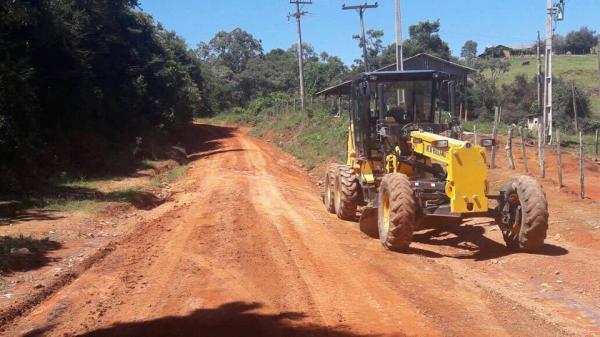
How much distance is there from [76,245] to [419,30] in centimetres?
5435

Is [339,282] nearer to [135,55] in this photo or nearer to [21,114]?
[21,114]

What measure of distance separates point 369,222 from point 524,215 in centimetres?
307

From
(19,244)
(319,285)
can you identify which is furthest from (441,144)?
(19,244)

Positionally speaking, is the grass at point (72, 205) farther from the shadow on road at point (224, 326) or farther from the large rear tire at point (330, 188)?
the shadow on road at point (224, 326)

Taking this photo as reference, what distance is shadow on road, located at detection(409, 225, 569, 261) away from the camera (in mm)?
9500

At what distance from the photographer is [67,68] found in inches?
865

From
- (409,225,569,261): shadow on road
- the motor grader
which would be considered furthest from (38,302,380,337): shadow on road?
(409,225,569,261): shadow on road

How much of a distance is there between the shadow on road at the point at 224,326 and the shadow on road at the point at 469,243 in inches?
160

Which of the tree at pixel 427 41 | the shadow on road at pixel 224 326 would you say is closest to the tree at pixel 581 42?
the tree at pixel 427 41

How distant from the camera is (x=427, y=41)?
195 feet

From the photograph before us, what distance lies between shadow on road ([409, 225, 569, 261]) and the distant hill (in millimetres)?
39082

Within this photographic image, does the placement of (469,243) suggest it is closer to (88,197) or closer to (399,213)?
(399,213)

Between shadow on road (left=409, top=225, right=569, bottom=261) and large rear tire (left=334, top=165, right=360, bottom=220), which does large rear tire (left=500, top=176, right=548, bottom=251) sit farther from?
large rear tire (left=334, top=165, right=360, bottom=220)

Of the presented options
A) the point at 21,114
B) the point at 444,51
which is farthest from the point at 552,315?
the point at 444,51
